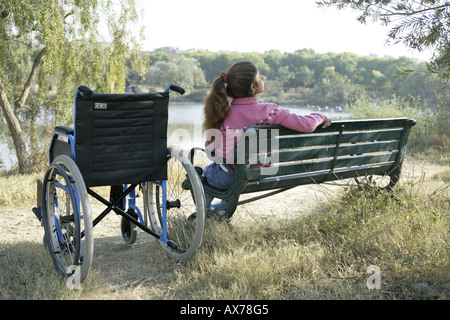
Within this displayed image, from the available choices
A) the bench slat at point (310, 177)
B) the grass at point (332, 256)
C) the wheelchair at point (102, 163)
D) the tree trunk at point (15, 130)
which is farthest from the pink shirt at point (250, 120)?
the tree trunk at point (15, 130)

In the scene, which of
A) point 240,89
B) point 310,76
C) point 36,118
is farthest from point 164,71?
point 240,89

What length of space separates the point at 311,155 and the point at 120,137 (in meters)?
1.37

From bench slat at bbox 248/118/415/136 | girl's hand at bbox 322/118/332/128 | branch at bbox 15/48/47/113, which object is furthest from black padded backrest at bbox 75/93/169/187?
branch at bbox 15/48/47/113

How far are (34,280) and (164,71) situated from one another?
24567mm

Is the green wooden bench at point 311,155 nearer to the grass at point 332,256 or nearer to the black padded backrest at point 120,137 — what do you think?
the grass at point 332,256

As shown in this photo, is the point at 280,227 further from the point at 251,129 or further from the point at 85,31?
the point at 85,31

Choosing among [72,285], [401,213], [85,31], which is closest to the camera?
[72,285]

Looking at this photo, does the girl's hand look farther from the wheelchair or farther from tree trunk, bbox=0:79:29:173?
tree trunk, bbox=0:79:29:173

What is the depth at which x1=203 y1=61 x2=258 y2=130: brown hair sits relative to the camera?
3092mm

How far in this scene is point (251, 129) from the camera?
288cm

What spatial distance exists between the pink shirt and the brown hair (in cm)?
5

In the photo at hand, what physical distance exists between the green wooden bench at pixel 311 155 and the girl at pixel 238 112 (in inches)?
3.3

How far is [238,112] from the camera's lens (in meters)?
3.13

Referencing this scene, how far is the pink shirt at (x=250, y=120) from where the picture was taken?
306 centimetres
